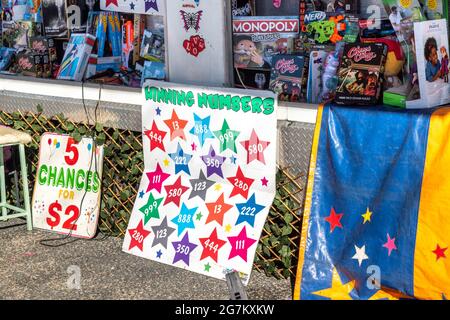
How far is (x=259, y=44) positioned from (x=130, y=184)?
1.45 m

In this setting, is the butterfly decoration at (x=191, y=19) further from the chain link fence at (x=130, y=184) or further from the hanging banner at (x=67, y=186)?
the hanging banner at (x=67, y=186)

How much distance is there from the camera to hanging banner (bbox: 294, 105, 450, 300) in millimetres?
4637

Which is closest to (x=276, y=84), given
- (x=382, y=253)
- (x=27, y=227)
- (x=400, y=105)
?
(x=400, y=105)

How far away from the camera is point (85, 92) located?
6.63 metres

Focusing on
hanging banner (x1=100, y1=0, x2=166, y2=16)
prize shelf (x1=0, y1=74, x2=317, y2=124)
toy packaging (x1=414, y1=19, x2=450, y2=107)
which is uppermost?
hanging banner (x1=100, y1=0, x2=166, y2=16)

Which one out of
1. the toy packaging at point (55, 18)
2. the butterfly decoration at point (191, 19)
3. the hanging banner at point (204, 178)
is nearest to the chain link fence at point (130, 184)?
the hanging banner at point (204, 178)

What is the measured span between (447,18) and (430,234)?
148 centimetres

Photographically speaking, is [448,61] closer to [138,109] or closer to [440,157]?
[440,157]

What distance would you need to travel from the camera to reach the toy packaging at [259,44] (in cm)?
Answer: 582

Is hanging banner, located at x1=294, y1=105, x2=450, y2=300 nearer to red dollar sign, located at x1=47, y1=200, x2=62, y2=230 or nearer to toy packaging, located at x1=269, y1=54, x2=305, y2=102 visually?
toy packaging, located at x1=269, y1=54, x2=305, y2=102

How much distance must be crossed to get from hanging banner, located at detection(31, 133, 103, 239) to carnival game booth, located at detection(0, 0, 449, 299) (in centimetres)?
1

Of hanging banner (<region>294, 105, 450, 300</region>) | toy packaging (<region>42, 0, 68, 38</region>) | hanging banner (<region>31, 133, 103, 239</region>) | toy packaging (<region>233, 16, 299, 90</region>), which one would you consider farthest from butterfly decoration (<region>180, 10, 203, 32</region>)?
toy packaging (<region>42, 0, 68, 38</region>)

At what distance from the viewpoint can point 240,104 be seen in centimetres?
549

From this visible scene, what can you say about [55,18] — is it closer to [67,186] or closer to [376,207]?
Result: [67,186]
